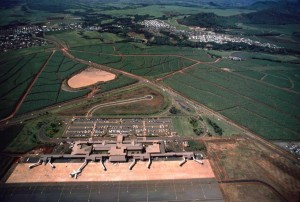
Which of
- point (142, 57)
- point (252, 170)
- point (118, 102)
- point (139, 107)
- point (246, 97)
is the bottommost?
point (252, 170)

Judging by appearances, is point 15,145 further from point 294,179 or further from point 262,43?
point 262,43

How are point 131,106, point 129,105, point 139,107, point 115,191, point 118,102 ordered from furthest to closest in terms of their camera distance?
point 118,102
point 129,105
point 131,106
point 139,107
point 115,191


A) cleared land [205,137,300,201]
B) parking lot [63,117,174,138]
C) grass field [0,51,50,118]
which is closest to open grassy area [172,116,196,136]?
parking lot [63,117,174,138]

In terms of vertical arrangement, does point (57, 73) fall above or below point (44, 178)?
above

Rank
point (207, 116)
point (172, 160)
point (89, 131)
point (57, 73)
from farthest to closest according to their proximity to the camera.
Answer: point (57, 73), point (207, 116), point (89, 131), point (172, 160)

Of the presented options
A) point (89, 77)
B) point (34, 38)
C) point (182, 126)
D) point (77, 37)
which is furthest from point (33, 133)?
point (34, 38)

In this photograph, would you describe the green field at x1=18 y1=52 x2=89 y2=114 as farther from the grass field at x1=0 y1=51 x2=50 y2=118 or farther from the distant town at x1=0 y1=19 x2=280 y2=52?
the distant town at x1=0 y1=19 x2=280 y2=52

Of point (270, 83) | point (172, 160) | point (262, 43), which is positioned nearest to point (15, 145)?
point (172, 160)

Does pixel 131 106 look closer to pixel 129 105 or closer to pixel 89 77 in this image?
pixel 129 105

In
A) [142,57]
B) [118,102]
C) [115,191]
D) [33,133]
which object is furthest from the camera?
[142,57]
